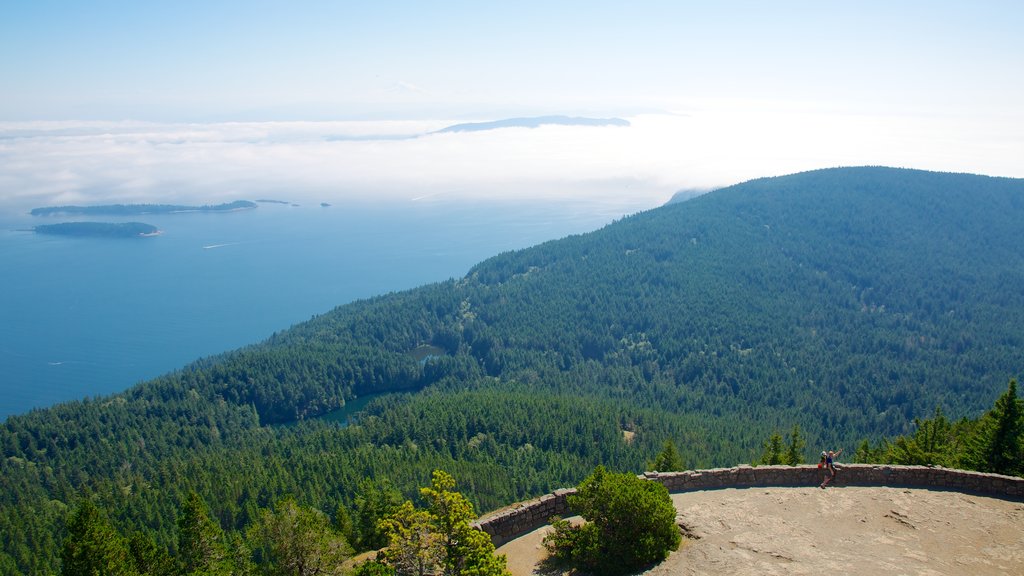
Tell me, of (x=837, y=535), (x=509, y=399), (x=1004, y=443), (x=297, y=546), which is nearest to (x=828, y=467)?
(x=837, y=535)

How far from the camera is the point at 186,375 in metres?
141

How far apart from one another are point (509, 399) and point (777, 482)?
88359 mm

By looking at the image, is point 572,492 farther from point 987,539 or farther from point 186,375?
point 186,375

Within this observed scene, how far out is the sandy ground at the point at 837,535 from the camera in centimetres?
2106

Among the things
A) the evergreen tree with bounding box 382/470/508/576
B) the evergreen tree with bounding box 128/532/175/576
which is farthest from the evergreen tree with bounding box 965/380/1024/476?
the evergreen tree with bounding box 128/532/175/576

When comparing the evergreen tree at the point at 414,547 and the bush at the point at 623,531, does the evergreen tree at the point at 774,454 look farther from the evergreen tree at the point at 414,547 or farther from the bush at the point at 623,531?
the evergreen tree at the point at 414,547

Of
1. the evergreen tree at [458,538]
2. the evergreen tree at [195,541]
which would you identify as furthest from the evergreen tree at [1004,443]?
the evergreen tree at [195,541]

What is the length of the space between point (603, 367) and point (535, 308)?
124ft

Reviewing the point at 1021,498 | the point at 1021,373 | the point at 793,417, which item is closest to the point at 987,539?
the point at 1021,498

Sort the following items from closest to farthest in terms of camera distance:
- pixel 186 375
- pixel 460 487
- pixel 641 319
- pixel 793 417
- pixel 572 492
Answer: pixel 572 492
pixel 460 487
pixel 793 417
pixel 186 375
pixel 641 319

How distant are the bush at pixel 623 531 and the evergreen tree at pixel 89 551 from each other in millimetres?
19061

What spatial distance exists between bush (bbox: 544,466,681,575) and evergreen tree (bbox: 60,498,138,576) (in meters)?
19.1

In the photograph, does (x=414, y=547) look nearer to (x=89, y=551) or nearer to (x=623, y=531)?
(x=623, y=531)

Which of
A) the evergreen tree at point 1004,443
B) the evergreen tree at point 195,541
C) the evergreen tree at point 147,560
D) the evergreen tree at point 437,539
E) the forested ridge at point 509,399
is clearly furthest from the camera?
the forested ridge at point 509,399
